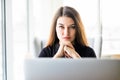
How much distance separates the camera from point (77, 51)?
5.68ft

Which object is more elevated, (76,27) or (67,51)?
(76,27)

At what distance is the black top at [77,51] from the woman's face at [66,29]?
→ 8cm

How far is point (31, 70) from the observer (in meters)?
1.00

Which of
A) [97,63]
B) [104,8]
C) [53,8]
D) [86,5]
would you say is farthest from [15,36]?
[97,63]

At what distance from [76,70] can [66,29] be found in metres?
0.81

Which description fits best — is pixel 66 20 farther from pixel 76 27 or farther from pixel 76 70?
pixel 76 70

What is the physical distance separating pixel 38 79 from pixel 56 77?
9 cm

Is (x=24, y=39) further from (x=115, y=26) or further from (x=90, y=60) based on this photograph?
(x=90, y=60)

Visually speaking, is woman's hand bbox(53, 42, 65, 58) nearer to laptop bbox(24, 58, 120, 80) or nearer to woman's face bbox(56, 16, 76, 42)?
woman's face bbox(56, 16, 76, 42)

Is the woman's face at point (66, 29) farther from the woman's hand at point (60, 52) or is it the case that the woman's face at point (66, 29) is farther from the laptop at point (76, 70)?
the laptop at point (76, 70)

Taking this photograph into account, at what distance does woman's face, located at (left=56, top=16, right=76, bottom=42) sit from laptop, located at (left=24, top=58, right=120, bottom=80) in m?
0.76

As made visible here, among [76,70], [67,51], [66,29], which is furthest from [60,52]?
[76,70]

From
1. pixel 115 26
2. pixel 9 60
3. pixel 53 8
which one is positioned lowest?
pixel 9 60

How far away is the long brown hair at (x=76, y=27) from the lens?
5.80ft
